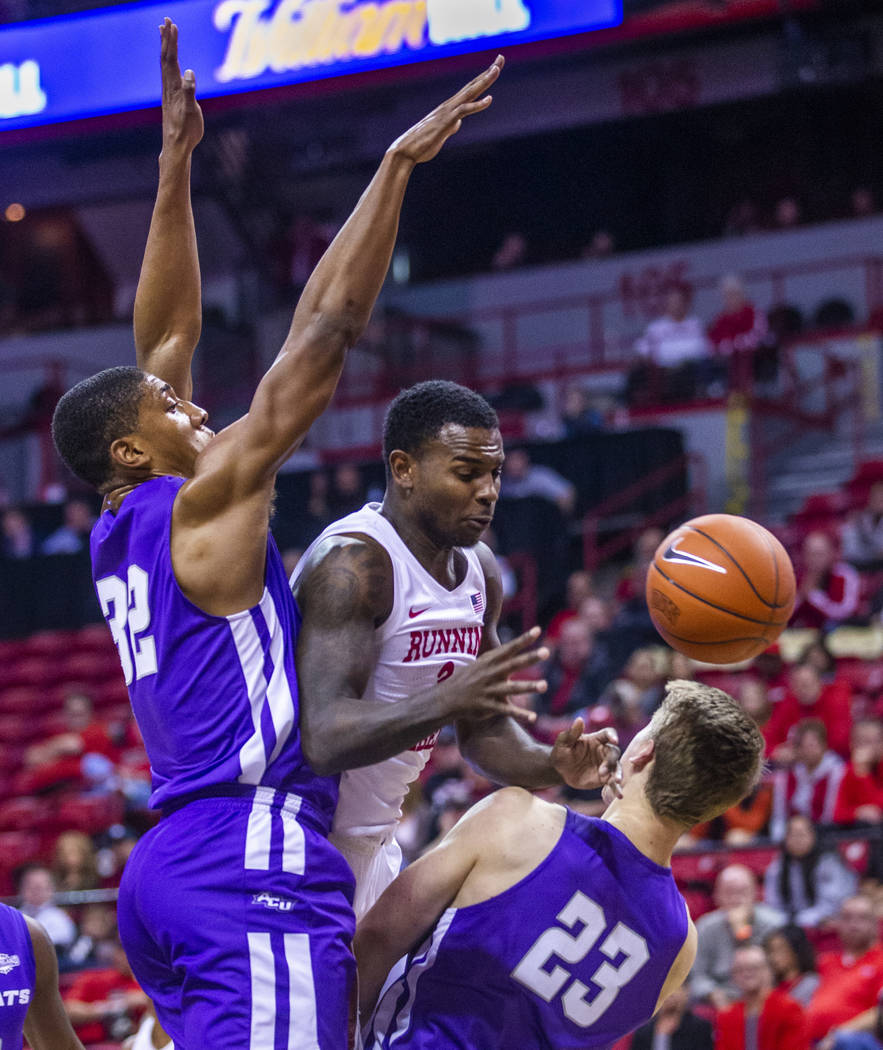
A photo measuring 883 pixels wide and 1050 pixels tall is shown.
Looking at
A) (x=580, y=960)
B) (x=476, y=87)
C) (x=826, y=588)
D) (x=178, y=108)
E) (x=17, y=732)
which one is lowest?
(x=17, y=732)

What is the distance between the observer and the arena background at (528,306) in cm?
1016

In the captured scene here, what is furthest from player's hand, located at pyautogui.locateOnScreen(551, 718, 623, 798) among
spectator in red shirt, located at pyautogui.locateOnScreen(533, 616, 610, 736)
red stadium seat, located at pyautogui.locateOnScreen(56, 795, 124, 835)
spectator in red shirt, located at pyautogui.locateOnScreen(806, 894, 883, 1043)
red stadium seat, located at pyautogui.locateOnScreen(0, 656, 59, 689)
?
red stadium seat, located at pyautogui.locateOnScreen(0, 656, 59, 689)

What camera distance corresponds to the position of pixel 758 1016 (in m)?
6.40

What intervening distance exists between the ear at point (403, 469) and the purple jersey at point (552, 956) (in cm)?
82

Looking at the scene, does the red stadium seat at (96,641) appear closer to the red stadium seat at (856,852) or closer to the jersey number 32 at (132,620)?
the red stadium seat at (856,852)

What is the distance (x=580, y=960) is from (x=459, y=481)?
40.9 inches

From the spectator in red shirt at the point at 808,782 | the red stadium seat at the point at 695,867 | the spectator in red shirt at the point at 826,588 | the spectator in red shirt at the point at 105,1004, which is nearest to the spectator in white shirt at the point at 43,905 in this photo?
the spectator in red shirt at the point at 105,1004

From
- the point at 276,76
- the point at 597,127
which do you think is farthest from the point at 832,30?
the point at 276,76

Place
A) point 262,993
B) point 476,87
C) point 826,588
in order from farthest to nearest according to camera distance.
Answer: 1. point 826,588
2. point 476,87
3. point 262,993

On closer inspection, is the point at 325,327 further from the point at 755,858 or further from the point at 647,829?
the point at 755,858

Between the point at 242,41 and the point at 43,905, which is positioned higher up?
the point at 242,41

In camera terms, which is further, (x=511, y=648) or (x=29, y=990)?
(x=29, y=990)

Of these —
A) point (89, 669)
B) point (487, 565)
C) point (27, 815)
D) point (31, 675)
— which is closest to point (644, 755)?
point (487, 565)

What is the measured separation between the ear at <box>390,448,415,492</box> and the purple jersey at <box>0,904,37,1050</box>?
145cm
